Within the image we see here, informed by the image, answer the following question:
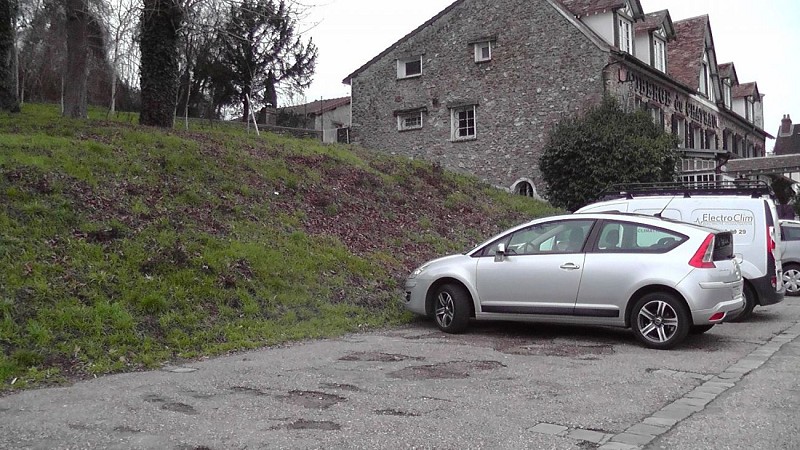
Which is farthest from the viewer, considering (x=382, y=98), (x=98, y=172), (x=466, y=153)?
(x=382, y=98)

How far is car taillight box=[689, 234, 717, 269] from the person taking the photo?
8.82m

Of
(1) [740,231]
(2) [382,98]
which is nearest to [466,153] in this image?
(2) [382,98]

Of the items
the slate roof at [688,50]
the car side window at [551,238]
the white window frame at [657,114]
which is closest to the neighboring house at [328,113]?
the slate roof at [688,50]

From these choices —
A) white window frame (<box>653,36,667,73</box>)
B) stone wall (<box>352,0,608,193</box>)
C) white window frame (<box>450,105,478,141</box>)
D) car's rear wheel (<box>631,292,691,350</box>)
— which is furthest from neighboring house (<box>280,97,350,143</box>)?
car's rear wheel (<box>631,292,691,350</box>)

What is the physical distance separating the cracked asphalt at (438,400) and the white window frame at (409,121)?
22.6 meters

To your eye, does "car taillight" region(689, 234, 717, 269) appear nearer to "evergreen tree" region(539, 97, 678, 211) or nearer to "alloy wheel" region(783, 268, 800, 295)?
"alloy wheel" region(783, 268, 800, 295)

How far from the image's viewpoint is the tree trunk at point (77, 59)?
1828 cm

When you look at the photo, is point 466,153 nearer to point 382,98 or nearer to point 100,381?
point 382,98

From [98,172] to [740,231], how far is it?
417 inches

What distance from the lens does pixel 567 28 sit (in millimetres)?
27062

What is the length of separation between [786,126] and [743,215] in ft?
208

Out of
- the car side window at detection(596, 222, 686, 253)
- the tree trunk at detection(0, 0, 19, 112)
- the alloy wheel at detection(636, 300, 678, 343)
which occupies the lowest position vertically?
the alloy wheel at detection(636, 300, 678, 343)

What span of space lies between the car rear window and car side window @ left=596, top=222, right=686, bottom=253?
17.5 inches

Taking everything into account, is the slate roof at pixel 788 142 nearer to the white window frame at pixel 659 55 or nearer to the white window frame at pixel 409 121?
the white window frame at pixel 659 55
